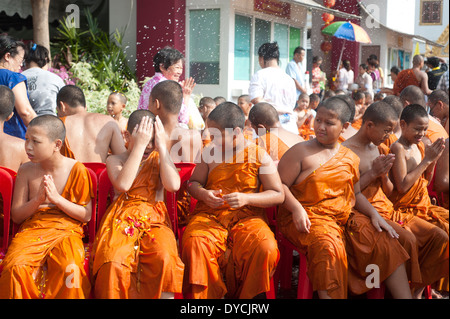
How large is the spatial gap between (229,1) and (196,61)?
1.52 m

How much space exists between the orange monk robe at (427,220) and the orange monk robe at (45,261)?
7.50 feet

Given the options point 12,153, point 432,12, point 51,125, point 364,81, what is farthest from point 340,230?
point 364,81

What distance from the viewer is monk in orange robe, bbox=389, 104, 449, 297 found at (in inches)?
153

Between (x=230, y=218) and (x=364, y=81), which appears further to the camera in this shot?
(x=364, y=81)

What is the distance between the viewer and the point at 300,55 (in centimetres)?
990

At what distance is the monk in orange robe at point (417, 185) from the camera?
A: 153 inches

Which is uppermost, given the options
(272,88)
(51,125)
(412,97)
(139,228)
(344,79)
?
(344,79)

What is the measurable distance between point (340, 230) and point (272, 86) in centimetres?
366

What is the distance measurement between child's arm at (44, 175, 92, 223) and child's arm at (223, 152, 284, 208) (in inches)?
A: 35.3

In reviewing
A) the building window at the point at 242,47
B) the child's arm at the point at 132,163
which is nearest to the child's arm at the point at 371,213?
the child's arm at the point at 132,163

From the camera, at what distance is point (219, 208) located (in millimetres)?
3666

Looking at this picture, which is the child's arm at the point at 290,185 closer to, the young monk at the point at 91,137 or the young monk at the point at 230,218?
the young monk at the point at 230,218

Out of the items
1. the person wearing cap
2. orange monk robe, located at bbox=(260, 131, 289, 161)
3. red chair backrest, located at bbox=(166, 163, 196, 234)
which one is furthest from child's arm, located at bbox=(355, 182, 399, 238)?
the person wearing cap

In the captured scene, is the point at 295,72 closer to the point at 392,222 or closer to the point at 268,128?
the point at 268,128
